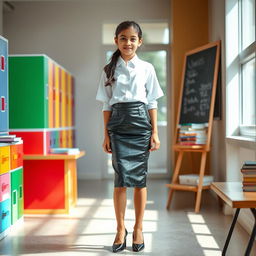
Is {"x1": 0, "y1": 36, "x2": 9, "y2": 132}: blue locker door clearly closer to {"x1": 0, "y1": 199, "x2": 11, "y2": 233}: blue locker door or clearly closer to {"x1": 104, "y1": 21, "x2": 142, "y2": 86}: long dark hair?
{"x1": 0, "y1": 199, "x2": 11, "y2": 233}: blue locker door

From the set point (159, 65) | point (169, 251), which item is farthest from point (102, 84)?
point (159, 65)

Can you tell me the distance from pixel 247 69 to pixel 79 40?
3.78 metres

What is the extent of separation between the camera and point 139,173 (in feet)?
9.52

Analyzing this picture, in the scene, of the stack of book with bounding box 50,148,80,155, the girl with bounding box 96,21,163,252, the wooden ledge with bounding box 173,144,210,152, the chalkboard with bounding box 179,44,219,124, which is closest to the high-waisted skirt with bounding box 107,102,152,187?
the girl with bounding box 96,21,163,252

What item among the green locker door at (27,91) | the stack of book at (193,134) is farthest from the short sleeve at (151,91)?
the stack of book at (193,134)

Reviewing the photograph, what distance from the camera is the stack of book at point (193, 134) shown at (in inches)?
182

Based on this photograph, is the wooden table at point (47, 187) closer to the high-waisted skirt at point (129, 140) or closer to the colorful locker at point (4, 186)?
the colorful locker at point (4, 186)

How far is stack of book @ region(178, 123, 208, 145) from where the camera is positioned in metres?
4.62

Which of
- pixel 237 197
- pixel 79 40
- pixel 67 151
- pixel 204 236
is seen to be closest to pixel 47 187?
pixel 67 151

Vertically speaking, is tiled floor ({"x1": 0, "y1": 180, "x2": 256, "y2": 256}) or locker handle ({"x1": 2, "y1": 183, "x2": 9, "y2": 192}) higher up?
locker handle ({"x1": 2, "y1": 183, "x2": 9, "y2": 192})

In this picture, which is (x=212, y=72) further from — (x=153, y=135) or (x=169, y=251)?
A: (x=169, y=251)

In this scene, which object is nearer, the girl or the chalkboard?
the girl

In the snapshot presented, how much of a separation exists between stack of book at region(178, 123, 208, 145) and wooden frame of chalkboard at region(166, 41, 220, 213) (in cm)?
5

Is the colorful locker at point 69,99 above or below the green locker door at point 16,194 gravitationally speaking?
above
